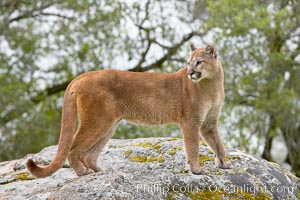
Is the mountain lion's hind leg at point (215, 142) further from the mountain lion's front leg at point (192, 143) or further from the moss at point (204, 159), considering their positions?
the mountain lion's front leg at point (192, 143)

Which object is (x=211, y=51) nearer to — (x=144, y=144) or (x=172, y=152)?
(x=172, y=152)

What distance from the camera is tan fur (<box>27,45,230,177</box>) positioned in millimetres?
8719

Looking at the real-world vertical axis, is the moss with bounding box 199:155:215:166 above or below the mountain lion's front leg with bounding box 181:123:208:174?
below

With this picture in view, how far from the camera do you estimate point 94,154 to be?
9078 millimetres

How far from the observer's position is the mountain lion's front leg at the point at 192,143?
28.8ft

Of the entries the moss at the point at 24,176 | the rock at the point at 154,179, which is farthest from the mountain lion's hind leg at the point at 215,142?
the moss at the point at 24,176

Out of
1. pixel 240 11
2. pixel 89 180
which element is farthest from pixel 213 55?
pixel 240 11

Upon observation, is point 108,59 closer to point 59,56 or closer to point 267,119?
point 59,56

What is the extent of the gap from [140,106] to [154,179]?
1487mm

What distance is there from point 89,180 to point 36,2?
47.5ft

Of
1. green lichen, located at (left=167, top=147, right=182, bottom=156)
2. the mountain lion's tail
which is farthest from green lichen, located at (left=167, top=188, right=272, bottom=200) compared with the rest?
the mountain lion's tail

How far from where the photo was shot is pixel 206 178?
836cm

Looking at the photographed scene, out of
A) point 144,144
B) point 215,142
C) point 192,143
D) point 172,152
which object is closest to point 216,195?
point 192,143

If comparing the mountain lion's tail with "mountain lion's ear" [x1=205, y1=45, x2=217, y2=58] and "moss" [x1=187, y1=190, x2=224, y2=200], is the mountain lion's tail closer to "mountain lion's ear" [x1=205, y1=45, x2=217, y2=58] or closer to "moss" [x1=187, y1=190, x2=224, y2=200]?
"moss" [x1=187, y1=190, x2=224, y2=200]
